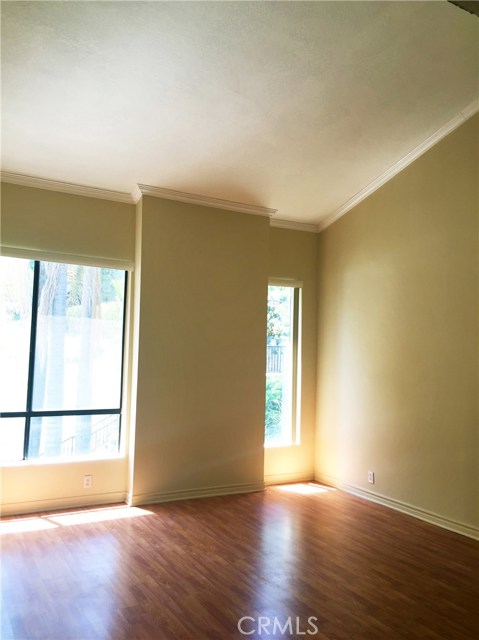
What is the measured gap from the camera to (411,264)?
4824mm

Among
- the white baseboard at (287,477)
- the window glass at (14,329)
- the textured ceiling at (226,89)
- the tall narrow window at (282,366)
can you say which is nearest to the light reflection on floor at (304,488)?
the white baseboard at (287,477)

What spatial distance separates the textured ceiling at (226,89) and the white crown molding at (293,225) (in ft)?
2.63

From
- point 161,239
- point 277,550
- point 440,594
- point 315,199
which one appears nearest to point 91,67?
point 161,239

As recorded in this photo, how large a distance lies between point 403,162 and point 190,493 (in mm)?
3854

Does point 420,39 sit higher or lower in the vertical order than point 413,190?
higher

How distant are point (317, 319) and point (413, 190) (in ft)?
6.24

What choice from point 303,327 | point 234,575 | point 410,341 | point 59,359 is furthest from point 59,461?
point 410,341

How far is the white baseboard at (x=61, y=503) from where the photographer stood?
4.42 metres

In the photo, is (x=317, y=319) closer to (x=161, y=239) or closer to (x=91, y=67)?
(x=161, y=239)

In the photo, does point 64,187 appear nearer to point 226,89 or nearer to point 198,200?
point 198,200

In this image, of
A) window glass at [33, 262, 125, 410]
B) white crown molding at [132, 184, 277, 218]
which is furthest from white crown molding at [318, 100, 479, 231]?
window glass at [33, 262, 125, 410]

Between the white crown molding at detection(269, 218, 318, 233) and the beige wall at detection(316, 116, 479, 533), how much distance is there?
28 cm

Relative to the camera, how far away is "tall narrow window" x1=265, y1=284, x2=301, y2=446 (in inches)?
229

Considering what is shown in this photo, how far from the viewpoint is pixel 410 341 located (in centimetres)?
477
